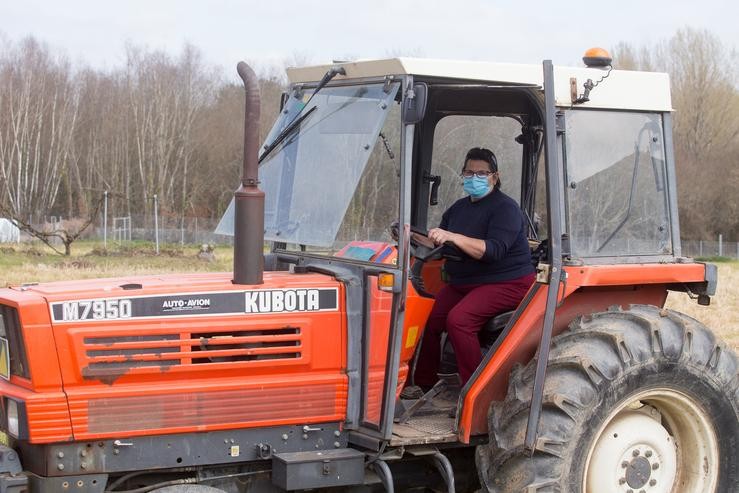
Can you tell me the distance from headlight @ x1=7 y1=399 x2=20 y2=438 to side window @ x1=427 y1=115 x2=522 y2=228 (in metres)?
2.88

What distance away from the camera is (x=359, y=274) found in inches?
202

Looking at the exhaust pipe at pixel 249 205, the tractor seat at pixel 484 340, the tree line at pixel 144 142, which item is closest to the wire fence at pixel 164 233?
the tree line at pixel 144 142

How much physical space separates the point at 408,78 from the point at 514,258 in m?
1.31

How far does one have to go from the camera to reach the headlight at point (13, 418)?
453cm

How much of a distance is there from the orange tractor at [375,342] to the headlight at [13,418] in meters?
0.01

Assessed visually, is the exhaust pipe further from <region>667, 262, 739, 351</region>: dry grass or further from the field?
the field

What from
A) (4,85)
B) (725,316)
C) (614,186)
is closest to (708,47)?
(4,85)

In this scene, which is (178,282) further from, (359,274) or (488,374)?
(488,374)

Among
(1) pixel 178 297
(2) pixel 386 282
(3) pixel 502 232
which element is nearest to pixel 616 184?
(3) pixel 502 232

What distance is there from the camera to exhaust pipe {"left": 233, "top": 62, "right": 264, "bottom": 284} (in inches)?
187

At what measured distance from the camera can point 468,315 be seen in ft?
18.4

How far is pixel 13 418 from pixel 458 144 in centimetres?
320

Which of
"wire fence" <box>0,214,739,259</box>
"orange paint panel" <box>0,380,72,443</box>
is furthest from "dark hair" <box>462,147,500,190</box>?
"wire fence" <box>0,214,739,259</box>

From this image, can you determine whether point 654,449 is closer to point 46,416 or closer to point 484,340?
point 484,340
